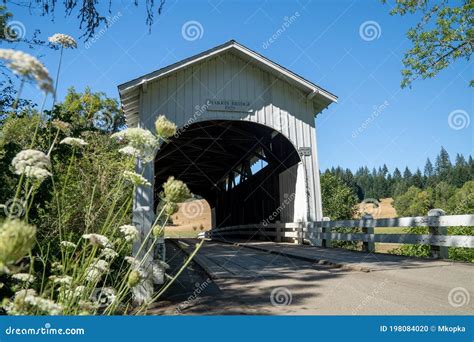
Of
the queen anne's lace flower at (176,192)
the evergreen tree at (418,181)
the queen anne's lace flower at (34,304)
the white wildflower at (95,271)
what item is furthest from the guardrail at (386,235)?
the evergreen tree at (418,181)

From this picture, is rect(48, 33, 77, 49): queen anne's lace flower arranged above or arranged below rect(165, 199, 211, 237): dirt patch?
above

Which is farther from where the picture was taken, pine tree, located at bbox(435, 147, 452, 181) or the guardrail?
pine tree, located at bbox(435, 147, 452, 181)

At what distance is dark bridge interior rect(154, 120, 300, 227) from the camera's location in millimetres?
13297

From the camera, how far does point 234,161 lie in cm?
1892

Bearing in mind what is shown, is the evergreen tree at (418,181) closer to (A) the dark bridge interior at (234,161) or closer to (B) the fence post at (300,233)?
(A) the dark bridge interior at (234,161)

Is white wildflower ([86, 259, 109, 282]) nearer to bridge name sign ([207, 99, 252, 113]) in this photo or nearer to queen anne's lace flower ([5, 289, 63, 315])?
queen anne's lace flower ([5, 289, 63, 315])

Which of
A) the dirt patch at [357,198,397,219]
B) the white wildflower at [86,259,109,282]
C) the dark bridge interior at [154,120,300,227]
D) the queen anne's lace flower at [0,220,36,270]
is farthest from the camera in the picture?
the dirt patch at [357,198,397,219]

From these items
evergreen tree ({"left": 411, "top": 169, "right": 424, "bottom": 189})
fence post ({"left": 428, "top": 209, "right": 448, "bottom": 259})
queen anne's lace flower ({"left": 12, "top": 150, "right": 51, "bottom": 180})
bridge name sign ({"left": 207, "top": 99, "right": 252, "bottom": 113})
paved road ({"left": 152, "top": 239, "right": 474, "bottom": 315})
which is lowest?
paved road ({"left": 152, "top": 239, "right": 474, "bottom": 315})

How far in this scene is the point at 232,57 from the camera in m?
9.62

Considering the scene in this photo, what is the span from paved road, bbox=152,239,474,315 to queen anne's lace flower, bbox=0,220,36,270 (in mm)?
2648

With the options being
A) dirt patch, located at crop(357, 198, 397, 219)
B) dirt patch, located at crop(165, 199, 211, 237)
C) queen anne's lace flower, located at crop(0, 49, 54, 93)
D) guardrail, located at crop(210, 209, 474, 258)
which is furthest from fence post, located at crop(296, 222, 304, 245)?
dirt patch, located at crop(357, 198, 397, 219)

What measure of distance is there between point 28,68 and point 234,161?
698 inches

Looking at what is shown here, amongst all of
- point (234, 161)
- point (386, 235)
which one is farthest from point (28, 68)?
point (234, 161)

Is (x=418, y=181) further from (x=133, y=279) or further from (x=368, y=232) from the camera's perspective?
(x=133, y=279)
